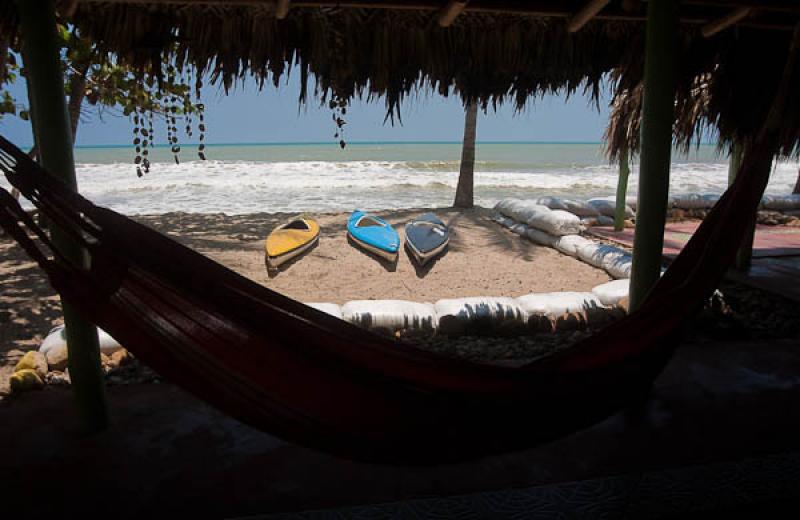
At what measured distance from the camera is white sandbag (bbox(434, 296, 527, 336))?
8.80 ft

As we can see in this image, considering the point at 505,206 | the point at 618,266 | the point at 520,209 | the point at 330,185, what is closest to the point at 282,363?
the point at 618,266

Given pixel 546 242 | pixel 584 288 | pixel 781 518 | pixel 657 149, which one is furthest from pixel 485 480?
pixel 546 242

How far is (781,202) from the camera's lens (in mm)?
→ 6320

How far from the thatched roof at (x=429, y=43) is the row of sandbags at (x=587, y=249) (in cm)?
125

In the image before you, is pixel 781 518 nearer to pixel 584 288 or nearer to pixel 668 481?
pixel 668 481

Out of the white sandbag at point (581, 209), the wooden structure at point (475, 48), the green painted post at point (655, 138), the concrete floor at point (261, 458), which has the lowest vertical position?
the concrete floor at point (261, 458)

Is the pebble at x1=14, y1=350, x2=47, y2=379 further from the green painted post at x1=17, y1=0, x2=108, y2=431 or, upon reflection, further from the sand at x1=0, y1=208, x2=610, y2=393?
the green painted post at x1=17, y1=0, x2=108, y2=431

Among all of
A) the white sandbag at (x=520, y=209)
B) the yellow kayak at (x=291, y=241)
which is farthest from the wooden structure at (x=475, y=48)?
the white sandbag at (x=520, y=209)

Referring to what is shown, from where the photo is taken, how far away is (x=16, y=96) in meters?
4.35

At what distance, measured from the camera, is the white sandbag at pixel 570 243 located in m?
4.23

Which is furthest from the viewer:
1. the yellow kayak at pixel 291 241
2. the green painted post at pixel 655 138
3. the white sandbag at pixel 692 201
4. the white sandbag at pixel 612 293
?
the white sandbag at pixel 692 201

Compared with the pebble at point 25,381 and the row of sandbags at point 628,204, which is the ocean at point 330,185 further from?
the pebble at point 25,381

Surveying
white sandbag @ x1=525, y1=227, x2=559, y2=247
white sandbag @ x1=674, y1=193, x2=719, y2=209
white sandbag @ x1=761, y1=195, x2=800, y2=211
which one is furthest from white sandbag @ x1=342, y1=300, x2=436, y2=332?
white sandbag @ x1=761, y1=195, x2=800, y2=211

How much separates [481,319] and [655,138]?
1.31m
